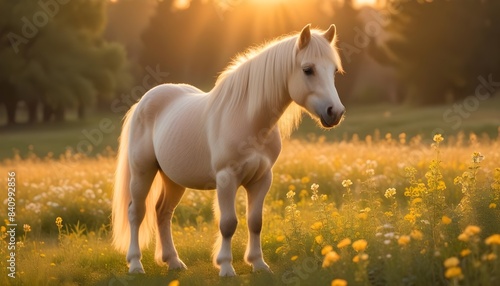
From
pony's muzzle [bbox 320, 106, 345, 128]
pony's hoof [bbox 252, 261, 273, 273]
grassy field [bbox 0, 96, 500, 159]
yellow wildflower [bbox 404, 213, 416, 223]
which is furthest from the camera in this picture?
grassy field [bbox 0, 96, 500, 159]

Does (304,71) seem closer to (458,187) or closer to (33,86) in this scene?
(458,187)

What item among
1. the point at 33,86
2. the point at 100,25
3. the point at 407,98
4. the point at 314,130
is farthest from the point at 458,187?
the point at 407,98

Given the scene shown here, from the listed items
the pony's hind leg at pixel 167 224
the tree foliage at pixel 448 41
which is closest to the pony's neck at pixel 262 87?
the pony's hind leg at pixel 167 224

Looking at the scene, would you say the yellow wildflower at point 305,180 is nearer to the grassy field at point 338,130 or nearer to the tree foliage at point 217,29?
the grassy field at point 338,130

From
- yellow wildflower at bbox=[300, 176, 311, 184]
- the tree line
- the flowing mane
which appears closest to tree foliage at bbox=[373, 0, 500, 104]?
the tree line

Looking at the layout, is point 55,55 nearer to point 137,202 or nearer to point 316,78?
point 137,202

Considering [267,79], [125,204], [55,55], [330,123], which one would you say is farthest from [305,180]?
[55,55]

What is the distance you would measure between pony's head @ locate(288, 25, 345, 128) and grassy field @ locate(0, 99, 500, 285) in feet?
3.50

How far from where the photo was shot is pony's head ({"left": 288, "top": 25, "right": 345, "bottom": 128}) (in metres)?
6.14

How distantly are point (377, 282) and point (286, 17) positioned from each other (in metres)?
51.8

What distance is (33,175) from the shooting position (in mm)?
13688

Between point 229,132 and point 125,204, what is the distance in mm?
2292

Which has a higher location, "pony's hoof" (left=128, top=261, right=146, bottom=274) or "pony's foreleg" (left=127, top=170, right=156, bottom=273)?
"pony's foreleg" (left=127, top=170, right=156, bottom=273)

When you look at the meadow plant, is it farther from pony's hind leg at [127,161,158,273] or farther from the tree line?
the tree line
